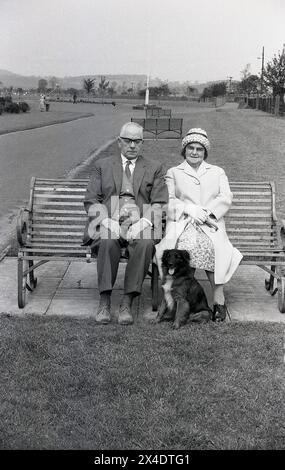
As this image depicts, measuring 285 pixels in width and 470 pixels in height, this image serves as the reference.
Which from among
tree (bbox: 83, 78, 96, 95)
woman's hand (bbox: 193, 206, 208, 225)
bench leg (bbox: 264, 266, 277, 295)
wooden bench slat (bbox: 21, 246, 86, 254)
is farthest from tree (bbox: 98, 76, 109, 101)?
woman's hand (bbox: 193, 206, 208, 225)

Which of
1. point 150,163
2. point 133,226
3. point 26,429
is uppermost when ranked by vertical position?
point 150,163

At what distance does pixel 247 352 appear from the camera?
5.02 m

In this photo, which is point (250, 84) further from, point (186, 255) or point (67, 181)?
point (186, 255)

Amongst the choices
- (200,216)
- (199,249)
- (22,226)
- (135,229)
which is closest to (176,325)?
(199,249)

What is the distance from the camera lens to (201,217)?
591cm

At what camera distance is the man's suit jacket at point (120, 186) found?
6070mm

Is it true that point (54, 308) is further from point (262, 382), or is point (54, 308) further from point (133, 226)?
point (262, 382)

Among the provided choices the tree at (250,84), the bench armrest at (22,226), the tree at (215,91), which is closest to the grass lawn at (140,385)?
the bench armrest at (22,226)

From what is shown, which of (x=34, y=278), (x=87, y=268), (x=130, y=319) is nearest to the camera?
(x=130, y=319)

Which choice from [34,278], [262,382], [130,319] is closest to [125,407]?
[262,382]

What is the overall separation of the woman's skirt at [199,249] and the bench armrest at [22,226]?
133 centimetres

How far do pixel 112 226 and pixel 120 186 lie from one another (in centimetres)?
49

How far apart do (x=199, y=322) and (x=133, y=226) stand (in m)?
0.96

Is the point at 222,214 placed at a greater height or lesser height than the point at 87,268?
greater
